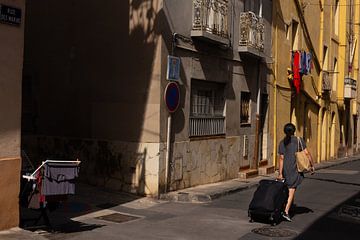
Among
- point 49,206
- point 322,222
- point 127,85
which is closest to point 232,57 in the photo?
point 127,85

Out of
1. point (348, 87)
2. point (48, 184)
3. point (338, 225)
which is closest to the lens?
point (48, 184)

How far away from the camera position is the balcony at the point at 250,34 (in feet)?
51.2

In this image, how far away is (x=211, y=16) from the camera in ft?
44.3

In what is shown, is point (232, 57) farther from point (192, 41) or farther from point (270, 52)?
point (270, 52)

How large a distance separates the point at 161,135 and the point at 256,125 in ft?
20.6

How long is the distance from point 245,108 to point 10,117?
10.1 m

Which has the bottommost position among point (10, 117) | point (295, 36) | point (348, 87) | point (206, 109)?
point (10, 117)

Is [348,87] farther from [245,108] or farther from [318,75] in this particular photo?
[245,108]

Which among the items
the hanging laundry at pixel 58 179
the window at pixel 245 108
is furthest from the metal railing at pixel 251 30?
the hanging laundry at pixel 58 179

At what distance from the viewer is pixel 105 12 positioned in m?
12.2

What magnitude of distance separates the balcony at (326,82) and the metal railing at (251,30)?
1056 centimetres

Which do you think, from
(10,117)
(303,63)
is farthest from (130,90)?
(303,63)

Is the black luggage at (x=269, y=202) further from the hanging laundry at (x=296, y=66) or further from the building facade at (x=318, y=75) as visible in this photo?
the hanging laundry at (x=296, y=66)

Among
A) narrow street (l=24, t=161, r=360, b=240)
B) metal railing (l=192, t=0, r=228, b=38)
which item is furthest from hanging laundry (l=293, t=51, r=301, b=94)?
narrow street (l=24, t=161, r=360, b=240)
